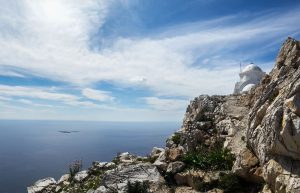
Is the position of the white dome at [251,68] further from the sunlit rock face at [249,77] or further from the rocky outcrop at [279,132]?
the rocky outcrop at [279,132]

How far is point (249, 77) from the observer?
45500 mm

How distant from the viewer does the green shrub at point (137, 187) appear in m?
22.3

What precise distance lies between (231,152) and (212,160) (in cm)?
153

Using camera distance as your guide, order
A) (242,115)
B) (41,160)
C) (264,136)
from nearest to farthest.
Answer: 1. (264,136)
2. (242,115)
3. (41,160)

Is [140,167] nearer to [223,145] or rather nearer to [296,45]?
[223,145]

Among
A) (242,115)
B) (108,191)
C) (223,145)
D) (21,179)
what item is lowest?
(21,179)

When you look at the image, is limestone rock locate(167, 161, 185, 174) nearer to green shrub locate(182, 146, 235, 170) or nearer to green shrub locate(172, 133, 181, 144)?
green shrub locate(182, 146, 235, 170)

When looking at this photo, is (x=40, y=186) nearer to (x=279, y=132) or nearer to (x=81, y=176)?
(x=81, y=176)

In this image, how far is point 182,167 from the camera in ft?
76.9

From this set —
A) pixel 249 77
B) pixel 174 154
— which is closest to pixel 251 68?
pixel 249 77

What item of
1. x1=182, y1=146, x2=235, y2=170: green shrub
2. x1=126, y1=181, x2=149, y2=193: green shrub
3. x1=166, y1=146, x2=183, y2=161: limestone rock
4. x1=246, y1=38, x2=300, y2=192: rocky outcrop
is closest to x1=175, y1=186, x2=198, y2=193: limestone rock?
x1=182, y1=146, x2=235, y2=170: green shrub

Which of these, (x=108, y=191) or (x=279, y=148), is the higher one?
(x=279, y=148)

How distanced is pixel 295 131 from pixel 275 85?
5090 millimetres

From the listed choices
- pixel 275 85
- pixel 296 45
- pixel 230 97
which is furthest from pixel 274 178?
pixel 230 97
